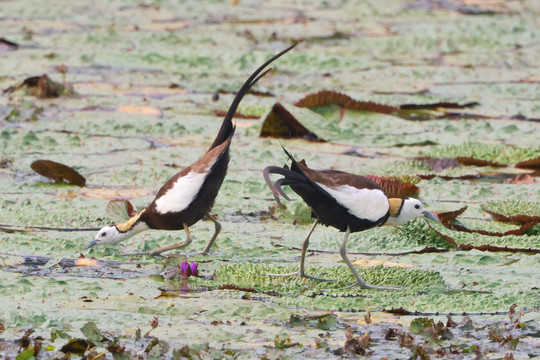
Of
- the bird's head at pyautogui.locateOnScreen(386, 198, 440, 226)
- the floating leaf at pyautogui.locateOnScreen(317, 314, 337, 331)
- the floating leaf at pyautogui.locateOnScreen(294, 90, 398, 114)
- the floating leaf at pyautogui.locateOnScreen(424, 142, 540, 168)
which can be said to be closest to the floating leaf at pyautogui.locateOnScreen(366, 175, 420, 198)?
the bird's head at pyautogui.locateOnScreen(386, 198, 440, 226)

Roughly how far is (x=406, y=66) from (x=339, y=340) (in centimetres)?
409

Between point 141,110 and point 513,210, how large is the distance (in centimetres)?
222

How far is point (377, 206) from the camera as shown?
10.2 feet

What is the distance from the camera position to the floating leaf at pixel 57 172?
3971mm

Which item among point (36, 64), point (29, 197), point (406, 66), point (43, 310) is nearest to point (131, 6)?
point (36, 64)

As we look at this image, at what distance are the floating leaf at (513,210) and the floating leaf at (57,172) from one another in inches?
57.9

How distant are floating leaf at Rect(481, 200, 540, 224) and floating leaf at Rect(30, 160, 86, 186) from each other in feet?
4.83

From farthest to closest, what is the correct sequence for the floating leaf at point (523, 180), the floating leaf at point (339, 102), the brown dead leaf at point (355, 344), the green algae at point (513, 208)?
the floating leaf at point (339, 102)
the floating leaf at point (523, 180)
the green algae at point (513, 208)
the brown dead leaf at point (355, 344)

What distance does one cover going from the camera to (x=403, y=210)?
325 cm

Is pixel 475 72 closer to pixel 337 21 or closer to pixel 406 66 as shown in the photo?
pixel 406 66

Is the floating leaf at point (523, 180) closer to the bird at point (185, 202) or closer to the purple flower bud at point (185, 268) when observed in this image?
the bird at point (185, 202)

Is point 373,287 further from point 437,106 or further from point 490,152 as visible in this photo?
point 437,106

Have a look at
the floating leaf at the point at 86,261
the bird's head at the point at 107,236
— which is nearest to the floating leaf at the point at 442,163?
the bird's head at the point at 107,236

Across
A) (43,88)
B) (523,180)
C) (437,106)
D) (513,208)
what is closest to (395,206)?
(513,208)
